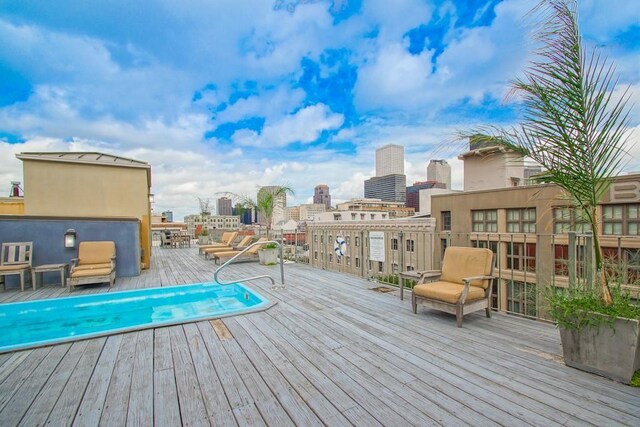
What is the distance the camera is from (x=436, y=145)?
2918mm

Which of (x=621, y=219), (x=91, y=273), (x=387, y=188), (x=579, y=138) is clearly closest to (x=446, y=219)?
(x=621, y=219)

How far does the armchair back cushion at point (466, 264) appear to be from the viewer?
3.67 metres

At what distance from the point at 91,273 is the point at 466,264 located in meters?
7.24

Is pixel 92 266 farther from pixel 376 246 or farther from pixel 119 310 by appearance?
pixel 376 246

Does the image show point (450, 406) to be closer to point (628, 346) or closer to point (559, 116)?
point (628, 346)

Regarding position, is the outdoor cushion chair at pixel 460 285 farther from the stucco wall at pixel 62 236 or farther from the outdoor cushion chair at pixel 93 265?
the stucco wall at pixel 62 236

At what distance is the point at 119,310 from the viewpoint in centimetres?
534

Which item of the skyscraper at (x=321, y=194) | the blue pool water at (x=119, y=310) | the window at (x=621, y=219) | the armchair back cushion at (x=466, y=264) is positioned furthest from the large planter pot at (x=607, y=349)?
the skyscraper at (x=321, y=194)

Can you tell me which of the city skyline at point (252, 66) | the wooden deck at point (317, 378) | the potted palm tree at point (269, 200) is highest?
the city skyline at point (252, 66)

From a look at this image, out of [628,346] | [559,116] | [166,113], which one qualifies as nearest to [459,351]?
[628,346]

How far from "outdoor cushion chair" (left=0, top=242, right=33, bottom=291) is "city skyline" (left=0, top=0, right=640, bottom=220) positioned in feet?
15.8

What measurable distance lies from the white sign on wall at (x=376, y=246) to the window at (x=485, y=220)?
28.1m

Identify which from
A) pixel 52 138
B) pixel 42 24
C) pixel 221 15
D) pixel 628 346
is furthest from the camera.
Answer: pixel 52 138

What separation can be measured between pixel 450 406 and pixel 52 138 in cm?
1790
